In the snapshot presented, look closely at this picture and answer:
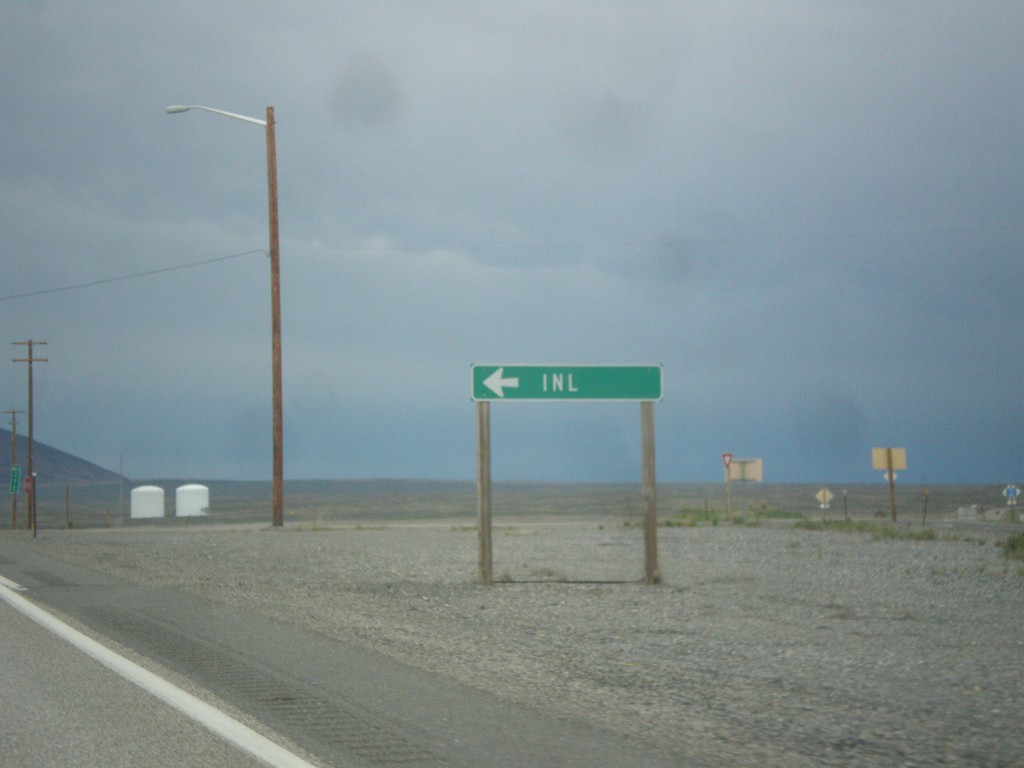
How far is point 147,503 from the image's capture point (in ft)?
197

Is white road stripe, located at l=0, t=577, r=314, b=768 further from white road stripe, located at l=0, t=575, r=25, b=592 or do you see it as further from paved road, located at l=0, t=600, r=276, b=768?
white road stripe, located at l=0, t=575, r=25, b=592

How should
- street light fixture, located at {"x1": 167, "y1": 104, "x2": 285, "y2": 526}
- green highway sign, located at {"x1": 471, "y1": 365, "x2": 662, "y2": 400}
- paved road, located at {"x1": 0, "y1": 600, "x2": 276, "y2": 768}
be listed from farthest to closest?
street light fixture, located at {"x1": 167, "y1": 104, "x2": 285, "y2": 526} < green highway sign, located at {"x1": 471, "y1": 365, "x2": 662, "y2": 400} < paved road, located at {"x1": 0, "y1": 600, "x2": 276, "y2": 768}

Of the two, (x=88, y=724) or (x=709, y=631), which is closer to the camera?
(x=88, y=724)

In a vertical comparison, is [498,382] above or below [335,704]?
above

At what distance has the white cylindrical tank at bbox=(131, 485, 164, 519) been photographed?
195 feet

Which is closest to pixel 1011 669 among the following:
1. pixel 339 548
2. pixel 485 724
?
pixel 485 724

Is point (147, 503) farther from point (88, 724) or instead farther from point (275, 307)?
point (88, 724)

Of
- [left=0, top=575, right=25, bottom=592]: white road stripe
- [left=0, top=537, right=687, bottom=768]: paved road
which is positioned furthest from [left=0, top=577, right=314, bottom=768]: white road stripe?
[left=0, top=575, right=25, bottom=592]: white road stripe

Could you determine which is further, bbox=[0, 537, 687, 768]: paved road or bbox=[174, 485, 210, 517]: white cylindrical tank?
bbox=[174, 485, 210, 517]: white cylindrical tank

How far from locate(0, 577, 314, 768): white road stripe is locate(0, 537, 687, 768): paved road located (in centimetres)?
18

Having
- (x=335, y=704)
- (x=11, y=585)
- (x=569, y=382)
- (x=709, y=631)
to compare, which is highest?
(x=569, y=382)

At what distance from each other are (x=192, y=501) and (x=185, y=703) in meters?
55.7

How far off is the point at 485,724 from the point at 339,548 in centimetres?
1795

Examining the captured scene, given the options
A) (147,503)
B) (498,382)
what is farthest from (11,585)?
(147,503)
